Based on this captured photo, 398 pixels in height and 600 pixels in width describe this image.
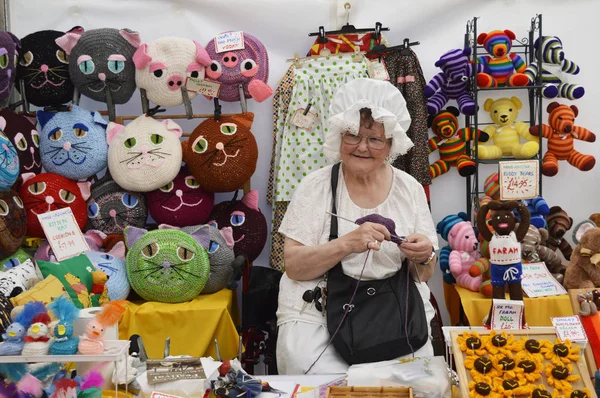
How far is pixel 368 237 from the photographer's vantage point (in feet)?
7.73

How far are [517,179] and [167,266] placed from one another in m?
1.70

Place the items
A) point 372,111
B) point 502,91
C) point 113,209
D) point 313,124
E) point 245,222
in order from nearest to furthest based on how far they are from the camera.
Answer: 1. point 372,111
2. point 113,209
3. point 245,222
4. point 313,124
5. point 502,91

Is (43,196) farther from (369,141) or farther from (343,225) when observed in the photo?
(369,141)

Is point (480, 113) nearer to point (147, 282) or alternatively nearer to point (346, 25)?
point (346, 25)

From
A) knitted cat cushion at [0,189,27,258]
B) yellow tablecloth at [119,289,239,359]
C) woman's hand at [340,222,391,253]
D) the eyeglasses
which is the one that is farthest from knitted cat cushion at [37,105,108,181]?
woman's hand at [340,222,391,253]

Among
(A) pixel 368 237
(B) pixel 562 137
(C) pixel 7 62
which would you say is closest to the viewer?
(A) pixel 368 237

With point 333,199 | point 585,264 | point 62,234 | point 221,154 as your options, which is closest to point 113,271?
point 62,234

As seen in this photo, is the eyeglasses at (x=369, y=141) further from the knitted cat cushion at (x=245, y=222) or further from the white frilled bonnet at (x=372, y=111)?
the knitted cat cushion at (x=245, y=222)

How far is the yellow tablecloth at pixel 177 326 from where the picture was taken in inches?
127

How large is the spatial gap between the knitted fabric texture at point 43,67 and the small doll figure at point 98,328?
207 cm

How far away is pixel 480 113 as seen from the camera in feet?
13.4

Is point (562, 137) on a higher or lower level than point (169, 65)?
lower

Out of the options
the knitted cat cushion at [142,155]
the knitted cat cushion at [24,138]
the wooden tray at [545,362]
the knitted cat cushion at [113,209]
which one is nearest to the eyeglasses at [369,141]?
the wooden tray at [545,362]

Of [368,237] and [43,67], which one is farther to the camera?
[43,67]
